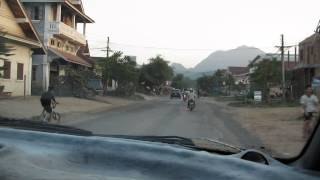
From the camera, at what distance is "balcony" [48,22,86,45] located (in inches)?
1898

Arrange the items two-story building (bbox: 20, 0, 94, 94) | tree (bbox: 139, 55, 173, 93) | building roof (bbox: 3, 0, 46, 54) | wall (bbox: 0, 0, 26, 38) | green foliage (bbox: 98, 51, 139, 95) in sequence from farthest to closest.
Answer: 1. tree (bbox: 139, 55, 173, 93)
2. green foliage (bbox: 98, 51, 139, 95)
3. two-story building (bbox: 20, 0, 94, 94)
4. building roof (bbox: 3, 0, 46, 54)
5. wall (bbox: 0, 0, 26, 38)

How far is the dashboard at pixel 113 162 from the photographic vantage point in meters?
2.11

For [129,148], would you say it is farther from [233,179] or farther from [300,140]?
[300,140]

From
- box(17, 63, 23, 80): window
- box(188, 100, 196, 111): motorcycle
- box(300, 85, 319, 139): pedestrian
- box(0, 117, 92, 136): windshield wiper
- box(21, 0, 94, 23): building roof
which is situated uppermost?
box(21, 0, 94, 23): building roof

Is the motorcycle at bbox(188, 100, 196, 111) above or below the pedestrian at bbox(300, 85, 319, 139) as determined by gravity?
below

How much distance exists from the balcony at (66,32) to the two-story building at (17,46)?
600 cm

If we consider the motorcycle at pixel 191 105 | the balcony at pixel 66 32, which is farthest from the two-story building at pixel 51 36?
the motorcycle at pixel 191 105

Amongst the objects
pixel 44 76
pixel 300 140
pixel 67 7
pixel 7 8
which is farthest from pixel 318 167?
pixel 67 7

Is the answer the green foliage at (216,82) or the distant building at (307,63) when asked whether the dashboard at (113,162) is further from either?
the green foliage at (216,82)

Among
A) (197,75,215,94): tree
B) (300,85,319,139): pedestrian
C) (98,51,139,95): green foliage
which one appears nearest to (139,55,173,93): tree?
(197,75,215,94): tree

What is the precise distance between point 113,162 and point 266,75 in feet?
172

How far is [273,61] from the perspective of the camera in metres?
55.2

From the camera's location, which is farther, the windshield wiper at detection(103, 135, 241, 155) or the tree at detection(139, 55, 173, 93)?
the tree at detection(139, 55, 173, 93)

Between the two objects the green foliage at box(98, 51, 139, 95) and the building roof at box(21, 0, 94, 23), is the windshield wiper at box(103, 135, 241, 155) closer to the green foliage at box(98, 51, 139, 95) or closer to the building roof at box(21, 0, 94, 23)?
the building roof at box(21, 0, 94, 23)
